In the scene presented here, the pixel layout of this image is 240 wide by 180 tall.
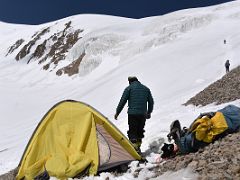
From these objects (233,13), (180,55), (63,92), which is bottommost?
(63,92)

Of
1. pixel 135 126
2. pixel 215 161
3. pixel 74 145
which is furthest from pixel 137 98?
pixel 215 161

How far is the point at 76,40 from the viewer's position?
70.4m

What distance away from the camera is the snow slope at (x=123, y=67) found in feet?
95.6

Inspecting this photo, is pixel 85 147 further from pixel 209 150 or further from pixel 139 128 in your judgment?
pixel 209 150

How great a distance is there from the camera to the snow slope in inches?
1147

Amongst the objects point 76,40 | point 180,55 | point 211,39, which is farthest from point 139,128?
point 76,40

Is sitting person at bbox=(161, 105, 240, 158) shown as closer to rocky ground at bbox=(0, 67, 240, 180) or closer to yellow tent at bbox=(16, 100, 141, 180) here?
rocky ground at bbox=(0, 67, 240, 180)

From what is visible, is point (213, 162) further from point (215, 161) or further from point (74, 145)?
point (74, 145)

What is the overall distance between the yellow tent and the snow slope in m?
3.79

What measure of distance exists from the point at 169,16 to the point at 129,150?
5388 cm

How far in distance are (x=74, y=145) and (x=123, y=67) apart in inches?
1427

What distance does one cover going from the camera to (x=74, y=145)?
8.67 metres

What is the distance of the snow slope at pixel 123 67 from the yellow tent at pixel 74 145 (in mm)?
3789

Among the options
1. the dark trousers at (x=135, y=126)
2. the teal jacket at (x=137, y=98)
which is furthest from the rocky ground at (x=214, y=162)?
the teal jacket at (x=137, y=98)
